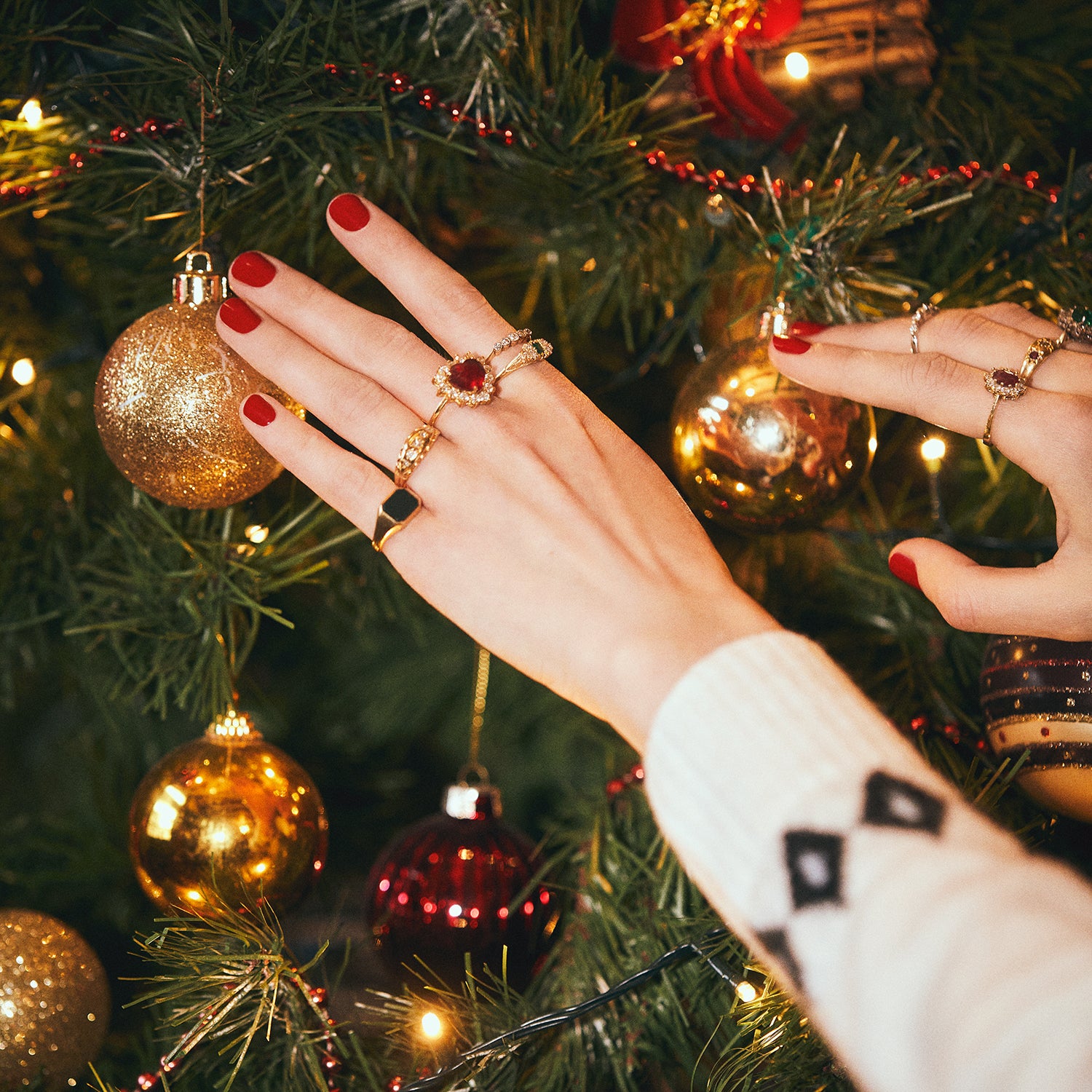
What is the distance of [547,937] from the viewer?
64cm

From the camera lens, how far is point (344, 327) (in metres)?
0.54

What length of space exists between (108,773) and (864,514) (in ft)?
2.51

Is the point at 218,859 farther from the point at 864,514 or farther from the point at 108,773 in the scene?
the point at 864,514

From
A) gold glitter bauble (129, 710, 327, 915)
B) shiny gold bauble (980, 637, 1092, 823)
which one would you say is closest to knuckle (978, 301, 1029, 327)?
shiny gold bauble (980, 637, 1092, 823)

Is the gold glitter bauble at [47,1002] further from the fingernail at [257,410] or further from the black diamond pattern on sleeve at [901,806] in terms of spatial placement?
the black diamond pattern on sleeve at [901,806]

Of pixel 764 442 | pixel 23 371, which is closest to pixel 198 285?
pixel 23 371

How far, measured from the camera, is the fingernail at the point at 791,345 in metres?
0.54

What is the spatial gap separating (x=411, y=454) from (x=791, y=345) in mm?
247

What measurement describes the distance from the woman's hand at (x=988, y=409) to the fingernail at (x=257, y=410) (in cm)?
31

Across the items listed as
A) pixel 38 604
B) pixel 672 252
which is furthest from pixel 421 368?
pixel 38 604

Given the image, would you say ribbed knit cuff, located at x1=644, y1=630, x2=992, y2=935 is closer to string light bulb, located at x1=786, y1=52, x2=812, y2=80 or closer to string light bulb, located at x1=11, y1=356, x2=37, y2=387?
string light bulb, located at x1=786, y1=52, x2=812, y2=80

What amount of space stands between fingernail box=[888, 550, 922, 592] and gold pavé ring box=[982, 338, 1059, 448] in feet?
0.28

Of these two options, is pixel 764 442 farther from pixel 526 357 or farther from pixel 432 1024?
pixel 432 1024

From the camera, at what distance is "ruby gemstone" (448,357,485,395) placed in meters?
0.53
